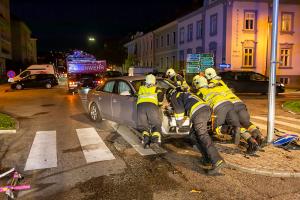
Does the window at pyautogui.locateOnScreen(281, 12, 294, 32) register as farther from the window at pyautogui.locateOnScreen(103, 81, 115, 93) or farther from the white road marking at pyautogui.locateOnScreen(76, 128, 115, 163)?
the white road marking at pyautogui.locateOnScreen(76, 128, 115, 163)

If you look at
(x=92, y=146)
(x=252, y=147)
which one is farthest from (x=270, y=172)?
(x=92, y=146)

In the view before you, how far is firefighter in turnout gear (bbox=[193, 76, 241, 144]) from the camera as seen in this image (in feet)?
22.2

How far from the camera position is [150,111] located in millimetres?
7391

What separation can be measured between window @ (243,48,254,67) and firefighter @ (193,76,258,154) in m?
24.0

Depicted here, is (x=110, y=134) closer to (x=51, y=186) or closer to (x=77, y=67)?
(x=51, y=186)

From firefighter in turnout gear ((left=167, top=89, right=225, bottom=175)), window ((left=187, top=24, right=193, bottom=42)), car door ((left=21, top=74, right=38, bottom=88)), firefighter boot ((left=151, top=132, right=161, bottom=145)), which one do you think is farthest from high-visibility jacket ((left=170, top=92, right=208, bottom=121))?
window ((left=187, top=24, right=193, bottom=42))

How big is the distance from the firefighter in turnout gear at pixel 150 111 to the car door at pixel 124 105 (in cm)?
114

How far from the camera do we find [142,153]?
24.1 feet

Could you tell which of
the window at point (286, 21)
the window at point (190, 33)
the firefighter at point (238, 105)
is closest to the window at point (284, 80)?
the window at point (286, 21)

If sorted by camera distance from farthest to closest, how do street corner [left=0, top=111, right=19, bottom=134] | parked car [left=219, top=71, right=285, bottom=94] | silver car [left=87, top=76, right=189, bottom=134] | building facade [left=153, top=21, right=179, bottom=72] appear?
building facade [left=153, top=21, right=179, bottom=72]
parked car [left=219, top=71, right=285, bottom=94]
street corner [left=0, top=111, right=19, bottom=134]
silver car [left=87, top=76, right=189, bottom=134]

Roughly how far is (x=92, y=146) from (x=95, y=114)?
10.4ft

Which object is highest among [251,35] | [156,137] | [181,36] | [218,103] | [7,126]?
[181,36]

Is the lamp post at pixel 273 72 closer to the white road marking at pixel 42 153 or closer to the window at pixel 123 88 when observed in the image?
the window at pixel 123 88

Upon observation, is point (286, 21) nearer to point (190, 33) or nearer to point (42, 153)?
point (190, 33)
